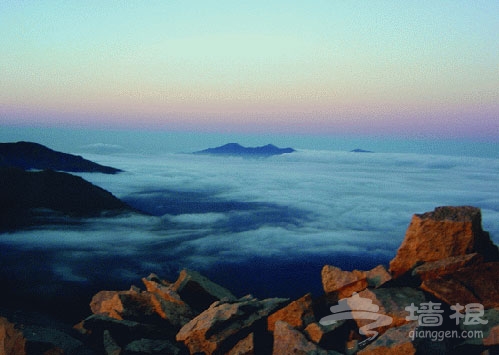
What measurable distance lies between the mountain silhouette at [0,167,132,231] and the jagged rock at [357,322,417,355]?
165 ft

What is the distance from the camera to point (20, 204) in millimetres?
50312

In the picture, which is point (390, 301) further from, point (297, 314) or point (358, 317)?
point (297, 314)

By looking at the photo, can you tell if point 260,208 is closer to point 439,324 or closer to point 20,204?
point 20,204

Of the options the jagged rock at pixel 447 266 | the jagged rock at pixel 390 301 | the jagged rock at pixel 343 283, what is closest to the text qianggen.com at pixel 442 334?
the jagged rock at pixel 390 301

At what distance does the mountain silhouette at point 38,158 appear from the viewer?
84706mm

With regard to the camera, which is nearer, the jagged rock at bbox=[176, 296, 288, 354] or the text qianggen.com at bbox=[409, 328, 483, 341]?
the text qianggen.com at bbox=[409, 328, 483, 341]

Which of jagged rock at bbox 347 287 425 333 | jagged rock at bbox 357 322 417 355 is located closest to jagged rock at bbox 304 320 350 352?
jagged rock at bbox 347 287 425 333

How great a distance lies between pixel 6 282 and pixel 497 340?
2826 cm

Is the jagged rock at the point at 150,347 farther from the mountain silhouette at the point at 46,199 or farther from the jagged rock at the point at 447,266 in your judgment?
the mountain silhouette at the point at 46,199

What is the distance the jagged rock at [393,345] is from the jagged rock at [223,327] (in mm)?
1743

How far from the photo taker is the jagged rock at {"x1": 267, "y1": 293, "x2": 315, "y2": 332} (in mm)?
5902

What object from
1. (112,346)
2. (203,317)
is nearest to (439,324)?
(203,317)

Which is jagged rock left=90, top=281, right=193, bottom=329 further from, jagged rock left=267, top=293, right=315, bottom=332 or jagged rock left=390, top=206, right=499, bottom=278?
jagged rock left=390, top=206, right=499, bottom=278

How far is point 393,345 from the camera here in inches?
188
